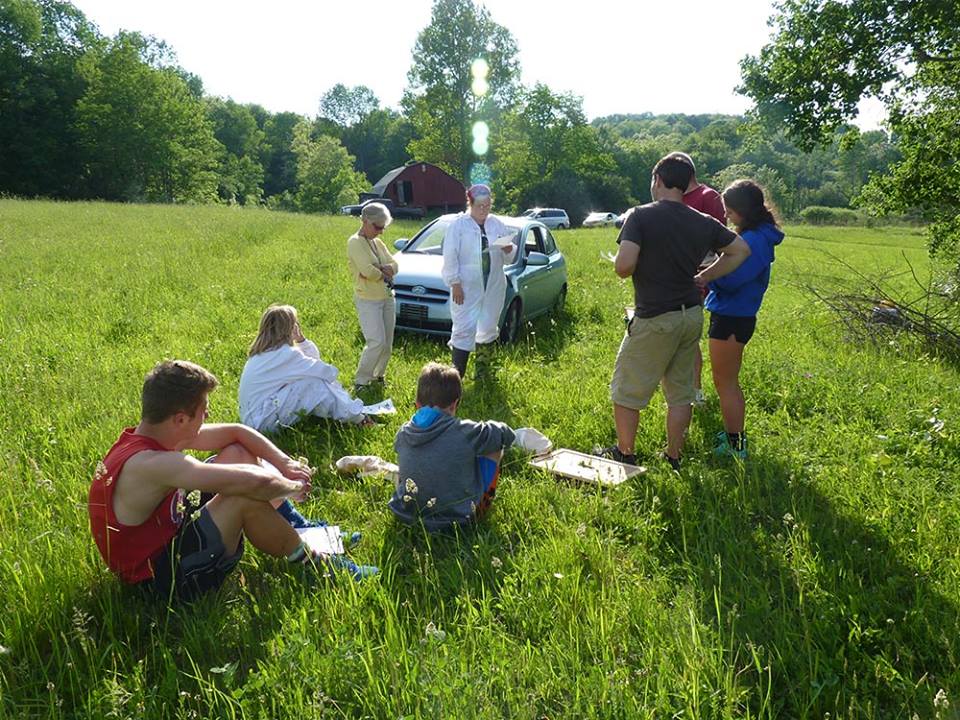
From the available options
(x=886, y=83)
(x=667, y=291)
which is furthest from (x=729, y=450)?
(x=886, y=83)

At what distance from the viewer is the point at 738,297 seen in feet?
15.3

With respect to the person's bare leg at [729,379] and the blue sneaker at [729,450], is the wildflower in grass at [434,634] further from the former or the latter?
the person's bare leg at [729,379]

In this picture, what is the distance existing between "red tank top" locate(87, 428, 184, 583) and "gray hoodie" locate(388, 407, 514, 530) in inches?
49.3

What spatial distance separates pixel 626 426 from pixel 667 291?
100 cm

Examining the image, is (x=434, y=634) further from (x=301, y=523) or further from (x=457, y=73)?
(x=457, y=73)

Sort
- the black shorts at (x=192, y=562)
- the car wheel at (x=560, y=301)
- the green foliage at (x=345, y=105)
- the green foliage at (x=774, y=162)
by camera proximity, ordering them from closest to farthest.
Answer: the black shorts at (x=192, y=562), the car wheel at (x=560, y=301), the green foliage at (x=774, y=162), the green foliage at (x=345, y=105)

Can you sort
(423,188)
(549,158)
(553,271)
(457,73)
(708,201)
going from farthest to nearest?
(549,158)
(423,188)
(457,73)
(553,271)
(708,201)

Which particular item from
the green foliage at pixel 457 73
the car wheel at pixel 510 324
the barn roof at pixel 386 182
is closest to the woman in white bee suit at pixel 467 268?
the car wheel at pixel 510 324

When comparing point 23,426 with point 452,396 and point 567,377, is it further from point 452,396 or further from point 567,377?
point 567,377

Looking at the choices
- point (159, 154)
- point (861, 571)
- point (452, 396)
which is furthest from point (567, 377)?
point (159, 154)

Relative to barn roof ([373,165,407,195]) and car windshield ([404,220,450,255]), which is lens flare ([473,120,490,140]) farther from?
car windshield ([404,220,450,255])

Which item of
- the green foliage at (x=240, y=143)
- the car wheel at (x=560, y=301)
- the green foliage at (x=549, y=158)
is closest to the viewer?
the car wheel at (x=560, y=301)

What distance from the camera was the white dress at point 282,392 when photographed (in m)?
5.19

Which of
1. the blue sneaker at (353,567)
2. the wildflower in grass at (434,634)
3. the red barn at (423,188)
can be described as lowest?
the blue sneaker at (353,567)
